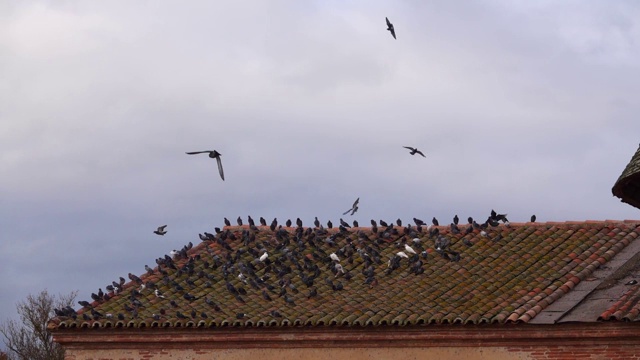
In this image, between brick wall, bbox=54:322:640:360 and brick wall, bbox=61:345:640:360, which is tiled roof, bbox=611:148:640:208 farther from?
brick wall, bbox=61:345:640:360

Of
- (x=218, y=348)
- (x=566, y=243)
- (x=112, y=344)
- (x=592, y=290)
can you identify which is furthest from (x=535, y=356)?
(x=112, y=344)

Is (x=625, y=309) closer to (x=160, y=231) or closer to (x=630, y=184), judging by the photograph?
(x=630, y=184)

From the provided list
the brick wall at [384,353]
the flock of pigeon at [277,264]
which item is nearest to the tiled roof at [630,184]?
the brick wall at [384,353]

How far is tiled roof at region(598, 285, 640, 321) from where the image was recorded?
54.1 ft

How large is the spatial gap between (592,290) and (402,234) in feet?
17.2

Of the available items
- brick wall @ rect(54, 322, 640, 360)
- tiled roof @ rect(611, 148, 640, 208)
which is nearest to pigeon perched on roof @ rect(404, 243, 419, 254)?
brick wall @ rect(54, 322, 640, 360)

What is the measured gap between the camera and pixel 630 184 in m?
17.6

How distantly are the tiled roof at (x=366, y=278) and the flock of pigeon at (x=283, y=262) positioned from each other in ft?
0.09

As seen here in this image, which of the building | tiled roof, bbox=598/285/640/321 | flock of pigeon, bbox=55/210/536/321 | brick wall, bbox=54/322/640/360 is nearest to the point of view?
tiled roof, bbox=598/285/640/321

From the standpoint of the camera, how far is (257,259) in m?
22.4

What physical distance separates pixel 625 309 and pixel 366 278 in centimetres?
513

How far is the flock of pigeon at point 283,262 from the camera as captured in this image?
20688 millimetres

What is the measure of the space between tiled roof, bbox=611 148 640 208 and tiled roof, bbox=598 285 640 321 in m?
1.54

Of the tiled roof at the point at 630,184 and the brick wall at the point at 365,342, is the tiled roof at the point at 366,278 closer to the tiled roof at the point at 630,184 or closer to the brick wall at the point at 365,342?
the brick wall at the point at 365,342
